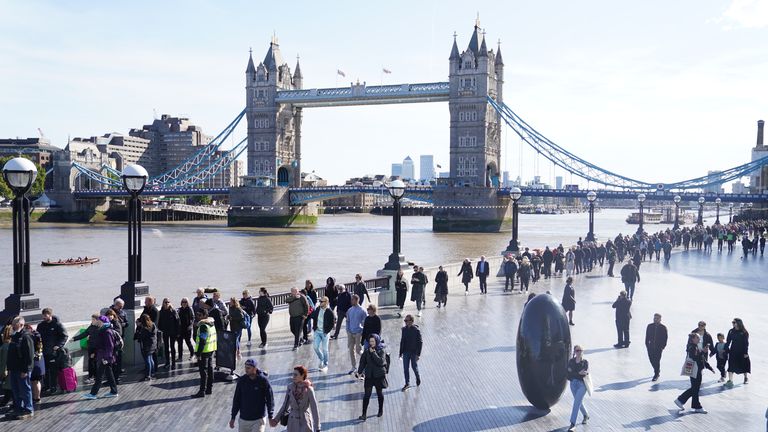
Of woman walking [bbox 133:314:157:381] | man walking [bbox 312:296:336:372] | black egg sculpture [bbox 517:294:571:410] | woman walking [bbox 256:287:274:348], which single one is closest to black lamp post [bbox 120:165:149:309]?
woman walking [bbox 133:314:157:381]

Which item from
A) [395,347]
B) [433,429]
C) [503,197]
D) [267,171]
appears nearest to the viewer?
[433,429]

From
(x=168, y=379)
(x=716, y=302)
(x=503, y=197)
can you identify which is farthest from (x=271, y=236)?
(x=168, y=379)

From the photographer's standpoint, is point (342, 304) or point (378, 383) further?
point (342, 304)

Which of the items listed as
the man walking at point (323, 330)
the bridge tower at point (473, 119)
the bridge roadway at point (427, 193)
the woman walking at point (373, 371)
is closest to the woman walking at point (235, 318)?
the man walking at point (323, 330)

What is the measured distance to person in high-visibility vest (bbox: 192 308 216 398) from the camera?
33.8 feet

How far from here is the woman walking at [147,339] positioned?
36.0ft

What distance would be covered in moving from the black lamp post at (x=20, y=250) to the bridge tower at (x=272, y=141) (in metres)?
81.0

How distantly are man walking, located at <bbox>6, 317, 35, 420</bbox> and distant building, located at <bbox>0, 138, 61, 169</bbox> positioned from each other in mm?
154204

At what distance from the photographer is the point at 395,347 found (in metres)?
13.7

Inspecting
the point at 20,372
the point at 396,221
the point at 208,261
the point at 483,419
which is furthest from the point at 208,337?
the point at 208,261

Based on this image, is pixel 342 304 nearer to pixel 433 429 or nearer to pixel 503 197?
pixel 433 429

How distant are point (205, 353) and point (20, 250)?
3.42 meters

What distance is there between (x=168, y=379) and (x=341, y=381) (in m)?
2.69

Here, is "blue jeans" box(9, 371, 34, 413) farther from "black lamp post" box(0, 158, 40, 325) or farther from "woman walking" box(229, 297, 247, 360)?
"woman walking" box(229, 297, 247, 360)
